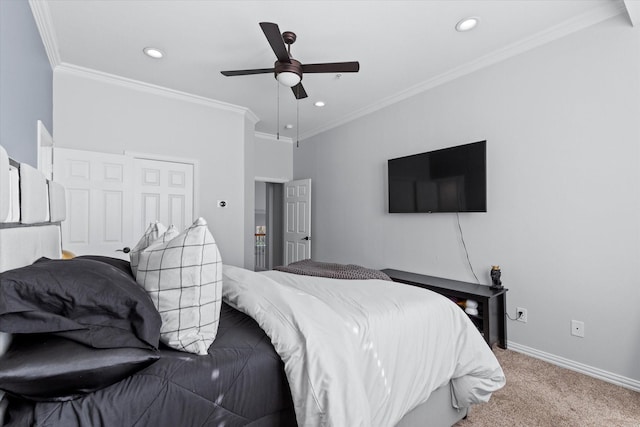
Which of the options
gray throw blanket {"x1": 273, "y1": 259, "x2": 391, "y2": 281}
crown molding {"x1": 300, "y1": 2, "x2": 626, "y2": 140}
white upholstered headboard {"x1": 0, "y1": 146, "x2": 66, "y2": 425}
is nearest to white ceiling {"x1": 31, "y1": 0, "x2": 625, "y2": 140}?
crown molding {"x1": 300, "y1": 2, "x2": 626, "y2": 140}

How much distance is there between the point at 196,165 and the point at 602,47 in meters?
4.20

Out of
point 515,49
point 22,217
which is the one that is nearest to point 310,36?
point 515,49

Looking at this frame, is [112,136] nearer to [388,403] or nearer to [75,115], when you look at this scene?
[75,115]

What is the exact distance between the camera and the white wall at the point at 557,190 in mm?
2264

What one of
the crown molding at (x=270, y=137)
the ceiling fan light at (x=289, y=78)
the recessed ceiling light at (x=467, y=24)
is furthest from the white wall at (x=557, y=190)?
the crown molding at (x=270, y=137)

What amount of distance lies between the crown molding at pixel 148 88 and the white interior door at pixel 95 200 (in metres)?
0.86

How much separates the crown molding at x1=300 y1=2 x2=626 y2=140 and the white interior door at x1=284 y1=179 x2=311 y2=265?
1.86 metres

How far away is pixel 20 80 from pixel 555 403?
4065 mm

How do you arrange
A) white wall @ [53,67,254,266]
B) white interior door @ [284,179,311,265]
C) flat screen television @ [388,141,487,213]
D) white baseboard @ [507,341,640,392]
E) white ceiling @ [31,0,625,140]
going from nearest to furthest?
white baseboard @ [507,341,640,392] → white ceiling @ [31,0,625,140] → flat screen television @ [388,141,487,213] → white wall @ [53,67,254,266] → white interior door @ [284,179,311,265]

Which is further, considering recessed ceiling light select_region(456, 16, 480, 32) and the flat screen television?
the flat screen television

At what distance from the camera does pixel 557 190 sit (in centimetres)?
258

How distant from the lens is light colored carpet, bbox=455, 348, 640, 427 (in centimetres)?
181

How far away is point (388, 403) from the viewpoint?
1.31m

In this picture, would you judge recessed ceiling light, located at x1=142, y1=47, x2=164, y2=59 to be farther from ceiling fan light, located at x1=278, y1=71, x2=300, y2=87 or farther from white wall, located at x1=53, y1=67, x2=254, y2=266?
ceiling fan light, located at x1=278, y1=71, x2=300, y2=87
